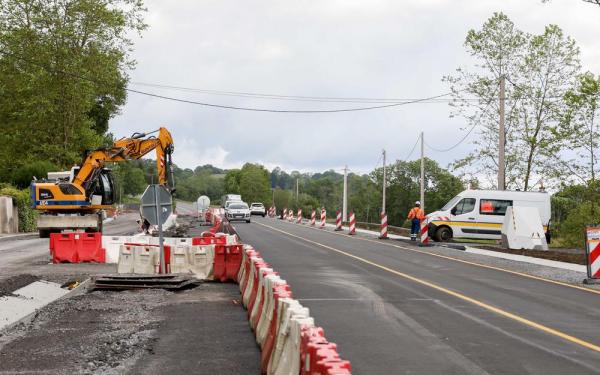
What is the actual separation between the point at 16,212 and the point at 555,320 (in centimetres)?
3437

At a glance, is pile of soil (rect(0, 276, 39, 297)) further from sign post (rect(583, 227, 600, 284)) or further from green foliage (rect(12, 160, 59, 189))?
green foliage (rect(12, 160, 59, 189))

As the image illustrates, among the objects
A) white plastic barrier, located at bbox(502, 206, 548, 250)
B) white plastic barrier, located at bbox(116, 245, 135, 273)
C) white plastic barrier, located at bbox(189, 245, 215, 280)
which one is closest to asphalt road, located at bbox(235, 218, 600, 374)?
white plastic barrier, located at bbox(189, 245, 215, 280)

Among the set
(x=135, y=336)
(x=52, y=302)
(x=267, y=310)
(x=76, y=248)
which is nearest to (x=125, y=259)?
(x=52, y=302)

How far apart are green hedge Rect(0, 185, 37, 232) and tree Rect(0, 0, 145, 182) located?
1121 centimetres

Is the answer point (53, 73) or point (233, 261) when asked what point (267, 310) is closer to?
point (233, 261)

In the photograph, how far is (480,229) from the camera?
32281 millimetres

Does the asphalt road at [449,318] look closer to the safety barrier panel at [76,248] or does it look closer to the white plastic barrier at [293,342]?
the white plastic barrier at [293,342]

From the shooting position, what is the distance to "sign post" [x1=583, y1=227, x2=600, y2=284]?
15203 millimetres

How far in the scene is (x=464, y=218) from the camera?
106ft

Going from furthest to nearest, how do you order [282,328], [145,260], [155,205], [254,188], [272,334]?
[254,188] < [145,260] < [155,205] < [272,334] < [282,328]

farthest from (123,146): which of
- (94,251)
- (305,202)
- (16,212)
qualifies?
(305,202)

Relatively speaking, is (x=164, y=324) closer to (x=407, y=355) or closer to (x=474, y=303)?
(x=407, y=355)

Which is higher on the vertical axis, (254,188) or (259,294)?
(254,188)

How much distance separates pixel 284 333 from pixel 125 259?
10.4m
